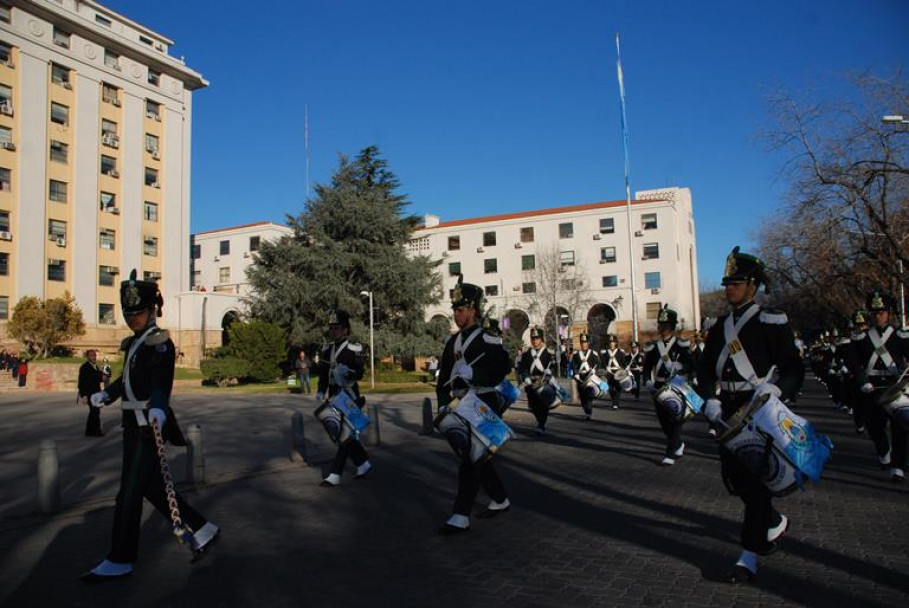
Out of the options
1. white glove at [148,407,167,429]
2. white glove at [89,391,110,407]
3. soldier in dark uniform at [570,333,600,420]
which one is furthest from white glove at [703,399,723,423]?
soldier in dark uniform at [570,333,600,420]

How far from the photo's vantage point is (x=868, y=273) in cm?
3659

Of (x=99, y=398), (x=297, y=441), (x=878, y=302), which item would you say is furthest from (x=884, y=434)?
(x=99, y=398)

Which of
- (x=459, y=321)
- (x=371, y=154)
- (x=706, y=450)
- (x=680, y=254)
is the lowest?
(x=706, y=450)

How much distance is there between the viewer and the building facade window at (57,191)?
47.4 m

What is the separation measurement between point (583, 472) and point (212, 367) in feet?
98.1

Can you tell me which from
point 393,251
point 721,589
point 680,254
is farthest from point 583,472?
point 680,254

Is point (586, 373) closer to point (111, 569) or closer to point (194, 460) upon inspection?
point (194, 460)

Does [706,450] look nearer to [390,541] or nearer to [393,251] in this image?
[390,541]

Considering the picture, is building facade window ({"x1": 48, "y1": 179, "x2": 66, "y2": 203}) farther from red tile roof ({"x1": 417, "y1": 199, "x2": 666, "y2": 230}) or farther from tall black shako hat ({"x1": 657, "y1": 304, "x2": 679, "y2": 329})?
tall black shako hat ({"x1": 657, "y1": 304, "x2": 679, "y2": 329})

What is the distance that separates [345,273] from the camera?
42031mm

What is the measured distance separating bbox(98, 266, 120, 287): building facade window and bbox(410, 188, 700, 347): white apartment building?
24.9 m

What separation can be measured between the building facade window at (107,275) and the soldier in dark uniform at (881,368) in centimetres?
5120

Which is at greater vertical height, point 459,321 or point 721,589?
point 459,321

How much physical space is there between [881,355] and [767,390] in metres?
5.64
